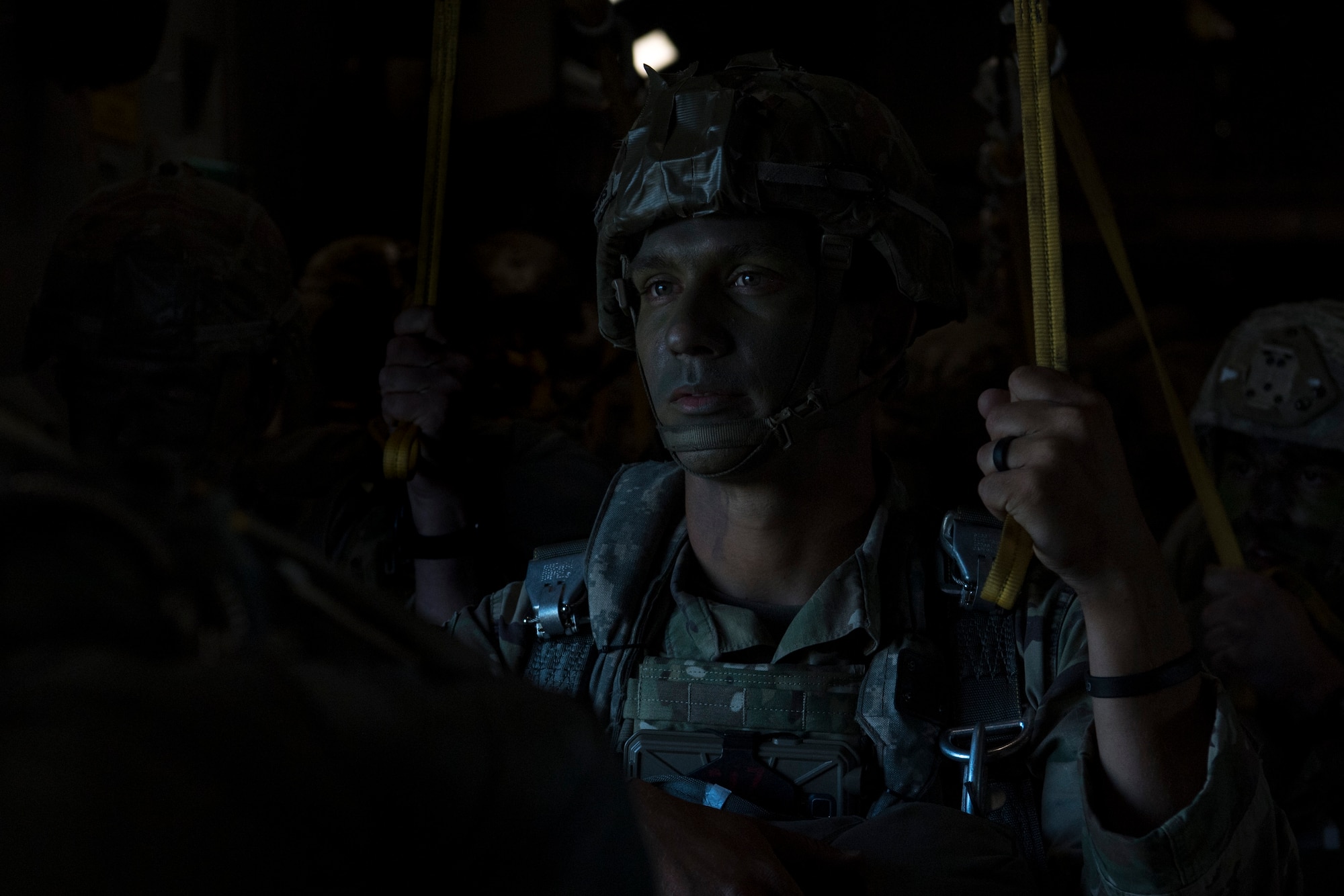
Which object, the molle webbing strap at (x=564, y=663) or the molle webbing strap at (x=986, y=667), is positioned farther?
the molle webbing strap at (x=564, y=663)

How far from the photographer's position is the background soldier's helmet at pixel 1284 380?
10.4 ft

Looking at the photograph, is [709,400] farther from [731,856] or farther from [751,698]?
[731,856]

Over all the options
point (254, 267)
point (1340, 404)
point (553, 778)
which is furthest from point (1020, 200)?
point (553, 778)

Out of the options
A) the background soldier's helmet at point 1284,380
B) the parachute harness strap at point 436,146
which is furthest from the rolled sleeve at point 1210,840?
the background soldier's helmet at point 1284,380

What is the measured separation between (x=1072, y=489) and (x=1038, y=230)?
381mm

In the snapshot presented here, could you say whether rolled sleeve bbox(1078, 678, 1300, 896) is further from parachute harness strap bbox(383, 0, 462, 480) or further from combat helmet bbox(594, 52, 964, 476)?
parachute harness strap bbox(383, 0, 462, 480)

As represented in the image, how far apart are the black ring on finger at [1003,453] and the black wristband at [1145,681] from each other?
256 millimetres

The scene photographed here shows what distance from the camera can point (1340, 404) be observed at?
3.16 m

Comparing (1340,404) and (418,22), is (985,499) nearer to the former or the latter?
(1340,404)

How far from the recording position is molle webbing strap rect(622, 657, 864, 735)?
1702 millimetres

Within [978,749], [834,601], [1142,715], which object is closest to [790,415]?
[834,601]

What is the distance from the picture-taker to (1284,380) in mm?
3248

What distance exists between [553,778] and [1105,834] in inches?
40.5

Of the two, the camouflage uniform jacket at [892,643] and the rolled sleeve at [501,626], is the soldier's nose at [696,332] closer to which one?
the camouflage uniform jacket at [892,643]
